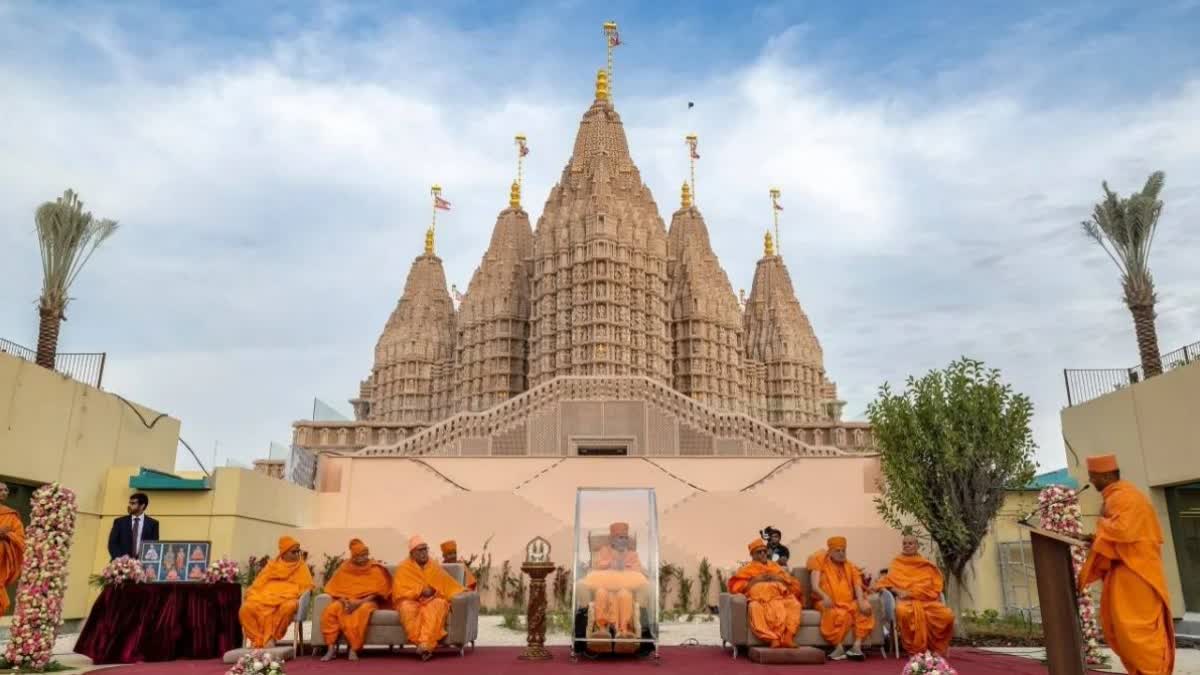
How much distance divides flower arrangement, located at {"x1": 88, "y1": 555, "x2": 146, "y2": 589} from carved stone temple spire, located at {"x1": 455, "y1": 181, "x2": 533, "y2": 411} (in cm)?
3645

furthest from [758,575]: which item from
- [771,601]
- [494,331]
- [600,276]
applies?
[494,331]

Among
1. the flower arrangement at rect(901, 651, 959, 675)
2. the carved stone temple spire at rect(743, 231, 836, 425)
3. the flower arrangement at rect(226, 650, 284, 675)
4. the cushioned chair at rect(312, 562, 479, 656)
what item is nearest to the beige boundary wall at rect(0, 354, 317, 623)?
the cushioned chair at rect(312, 562, 479, 656)

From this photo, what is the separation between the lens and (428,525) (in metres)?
20.8

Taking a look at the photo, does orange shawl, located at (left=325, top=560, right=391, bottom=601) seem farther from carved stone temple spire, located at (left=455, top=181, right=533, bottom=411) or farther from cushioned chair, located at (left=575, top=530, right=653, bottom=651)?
carved stone temple spire, located at (left=455, top=181, right=533, bottom=411)

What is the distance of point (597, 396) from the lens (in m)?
32.7

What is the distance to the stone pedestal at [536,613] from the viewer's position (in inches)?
340

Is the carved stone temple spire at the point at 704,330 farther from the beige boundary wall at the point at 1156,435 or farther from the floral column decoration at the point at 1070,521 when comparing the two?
the floral column decoration at the point at 1070,521

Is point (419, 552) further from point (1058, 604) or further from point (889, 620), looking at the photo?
point (1058, 604)

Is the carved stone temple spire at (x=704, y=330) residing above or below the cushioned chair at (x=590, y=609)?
above

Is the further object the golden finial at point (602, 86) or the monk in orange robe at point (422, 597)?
the golden finial at point (602, 86)

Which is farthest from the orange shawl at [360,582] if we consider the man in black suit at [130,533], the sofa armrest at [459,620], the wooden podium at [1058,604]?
the wooden podium at [1058,604]

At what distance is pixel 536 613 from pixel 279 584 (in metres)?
2.87

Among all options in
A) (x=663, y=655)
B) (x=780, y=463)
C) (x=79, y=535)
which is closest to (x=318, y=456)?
(x=79, y=535)

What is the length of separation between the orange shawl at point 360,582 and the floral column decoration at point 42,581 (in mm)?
2836
